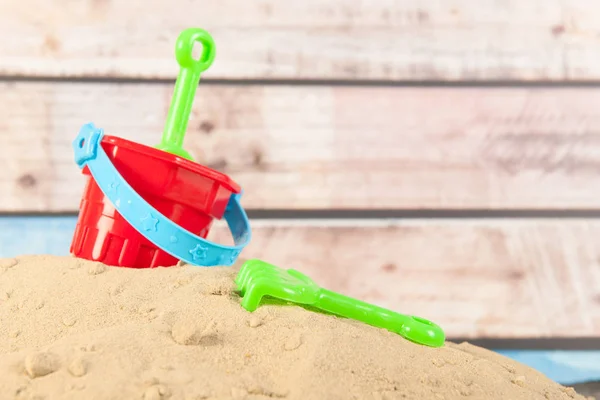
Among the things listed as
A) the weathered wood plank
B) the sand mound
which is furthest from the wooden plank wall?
the sand mound

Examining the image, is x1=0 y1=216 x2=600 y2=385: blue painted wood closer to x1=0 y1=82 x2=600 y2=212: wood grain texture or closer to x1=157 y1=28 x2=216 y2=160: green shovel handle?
x1=0 y1=82 x2=600 y2=212: wood grain texture

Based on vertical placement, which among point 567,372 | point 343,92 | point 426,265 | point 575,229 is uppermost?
point 343,92

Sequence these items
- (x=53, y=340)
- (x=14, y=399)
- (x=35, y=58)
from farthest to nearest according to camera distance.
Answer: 1. (x=35, y=58)
2. (x=53, y=340)
3. (x=14, y=399)

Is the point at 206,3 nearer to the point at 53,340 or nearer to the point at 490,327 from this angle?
the point at 53,340

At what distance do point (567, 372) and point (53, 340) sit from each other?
96 cm

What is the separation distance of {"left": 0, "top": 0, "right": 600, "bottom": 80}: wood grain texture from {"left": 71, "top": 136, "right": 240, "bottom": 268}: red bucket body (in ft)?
1.27

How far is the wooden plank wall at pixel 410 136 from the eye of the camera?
1.00 meters

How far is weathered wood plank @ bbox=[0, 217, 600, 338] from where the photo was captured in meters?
1.01

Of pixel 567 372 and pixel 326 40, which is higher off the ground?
pixel 326 40

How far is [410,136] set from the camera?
3.35 feet

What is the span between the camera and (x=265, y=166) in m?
1.01

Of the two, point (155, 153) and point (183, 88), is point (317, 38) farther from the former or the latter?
point (155, 153)

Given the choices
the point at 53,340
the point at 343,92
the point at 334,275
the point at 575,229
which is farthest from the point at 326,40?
the point at 53,340

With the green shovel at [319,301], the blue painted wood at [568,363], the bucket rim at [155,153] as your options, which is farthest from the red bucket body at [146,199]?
the blue painted wood at [568,363]
